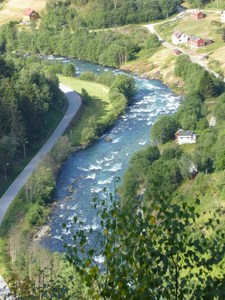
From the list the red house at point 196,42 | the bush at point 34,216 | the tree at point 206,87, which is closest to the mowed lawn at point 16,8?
the red house at point 196,42

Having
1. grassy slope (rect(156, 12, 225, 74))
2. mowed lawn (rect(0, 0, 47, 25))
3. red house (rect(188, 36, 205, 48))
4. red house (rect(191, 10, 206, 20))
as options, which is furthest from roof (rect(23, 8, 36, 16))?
red house (rect(188, 36, 205, 48))

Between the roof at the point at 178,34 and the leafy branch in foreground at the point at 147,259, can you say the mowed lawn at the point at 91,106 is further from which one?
the leafy branch in foreground at the point at 147,259

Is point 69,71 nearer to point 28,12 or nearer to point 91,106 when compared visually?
point 91,106

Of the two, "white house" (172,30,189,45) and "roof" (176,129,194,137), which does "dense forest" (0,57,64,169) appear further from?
"white house" (172,30,189,45)

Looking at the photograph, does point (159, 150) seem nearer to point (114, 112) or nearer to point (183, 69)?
point (114, 112)

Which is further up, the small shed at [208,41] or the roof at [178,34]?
the roof at [178,34]

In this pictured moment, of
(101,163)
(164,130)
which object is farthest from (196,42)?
(101,163)
